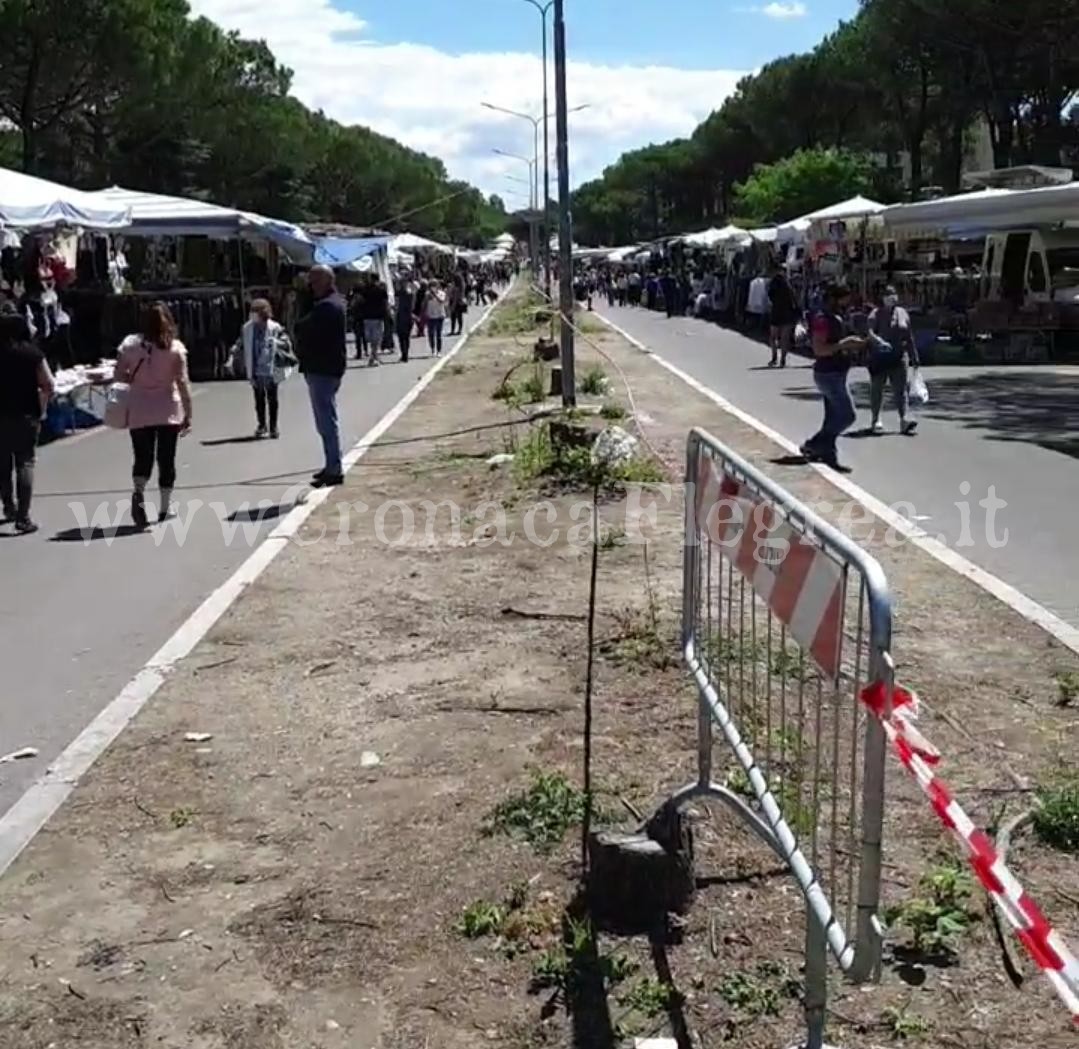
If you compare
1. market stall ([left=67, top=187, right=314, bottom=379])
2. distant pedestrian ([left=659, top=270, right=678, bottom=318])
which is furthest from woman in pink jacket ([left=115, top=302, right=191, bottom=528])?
distant pedestrian ([left=659, top=270, right=678, bottom=318])

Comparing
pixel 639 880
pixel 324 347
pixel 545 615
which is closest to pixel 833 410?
pixel 324 347

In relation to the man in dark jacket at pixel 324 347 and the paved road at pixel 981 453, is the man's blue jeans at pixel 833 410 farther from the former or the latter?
the man in dark jacket at pixel 324 347

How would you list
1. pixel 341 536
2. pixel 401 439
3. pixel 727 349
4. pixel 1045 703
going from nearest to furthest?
1. pixel 1045 703
2. pixel 341 536
3. pixel 401 439
4. pixel 727 349

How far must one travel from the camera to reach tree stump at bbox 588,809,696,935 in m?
4.40

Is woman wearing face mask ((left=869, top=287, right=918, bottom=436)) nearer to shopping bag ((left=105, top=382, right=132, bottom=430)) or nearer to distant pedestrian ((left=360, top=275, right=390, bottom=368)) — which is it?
shopping bag ((left=105, top=382, right=132, bottom=430))

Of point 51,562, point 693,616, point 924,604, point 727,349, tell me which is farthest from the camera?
point 727,349

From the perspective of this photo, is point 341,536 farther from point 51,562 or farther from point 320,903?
point 320,903

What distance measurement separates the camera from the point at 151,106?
47031 millimetres

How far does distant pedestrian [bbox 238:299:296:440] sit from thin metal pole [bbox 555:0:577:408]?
3163mm

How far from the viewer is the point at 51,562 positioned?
33.1 feet

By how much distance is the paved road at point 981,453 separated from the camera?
980 cm

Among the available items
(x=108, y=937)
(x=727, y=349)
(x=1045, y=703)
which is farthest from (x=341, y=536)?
(x=727, y=349)

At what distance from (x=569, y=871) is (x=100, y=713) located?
2801mm

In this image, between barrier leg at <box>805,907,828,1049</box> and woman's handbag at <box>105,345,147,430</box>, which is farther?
woman's handbag at <box>105,345,147,430</box>
